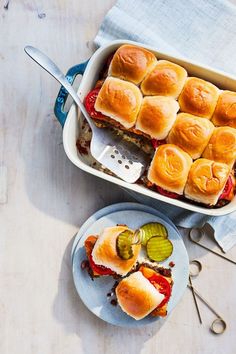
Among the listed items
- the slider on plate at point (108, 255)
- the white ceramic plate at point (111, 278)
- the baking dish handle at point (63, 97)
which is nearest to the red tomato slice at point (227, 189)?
the white ceramic plate at point (111, 278)

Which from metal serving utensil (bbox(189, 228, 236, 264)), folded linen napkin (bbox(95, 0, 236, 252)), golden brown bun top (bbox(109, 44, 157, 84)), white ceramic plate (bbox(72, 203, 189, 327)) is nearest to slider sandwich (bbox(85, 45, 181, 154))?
golden brown bun top (bbox(109, 44, 157, 84))

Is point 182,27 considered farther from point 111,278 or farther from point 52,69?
point 111,278

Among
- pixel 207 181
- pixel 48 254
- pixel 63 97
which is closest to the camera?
pixel 207 181

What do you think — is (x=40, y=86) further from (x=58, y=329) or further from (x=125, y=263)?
(x=58, y=329)

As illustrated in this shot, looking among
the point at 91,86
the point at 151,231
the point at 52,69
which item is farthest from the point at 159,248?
the point at 52,69

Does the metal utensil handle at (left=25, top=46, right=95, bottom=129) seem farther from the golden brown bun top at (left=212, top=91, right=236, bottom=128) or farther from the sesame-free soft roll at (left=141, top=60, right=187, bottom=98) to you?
the golden brown bun top at (left=212, top=91, right=236, bottom=128)

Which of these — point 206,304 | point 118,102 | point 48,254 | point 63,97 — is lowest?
point 48,254
